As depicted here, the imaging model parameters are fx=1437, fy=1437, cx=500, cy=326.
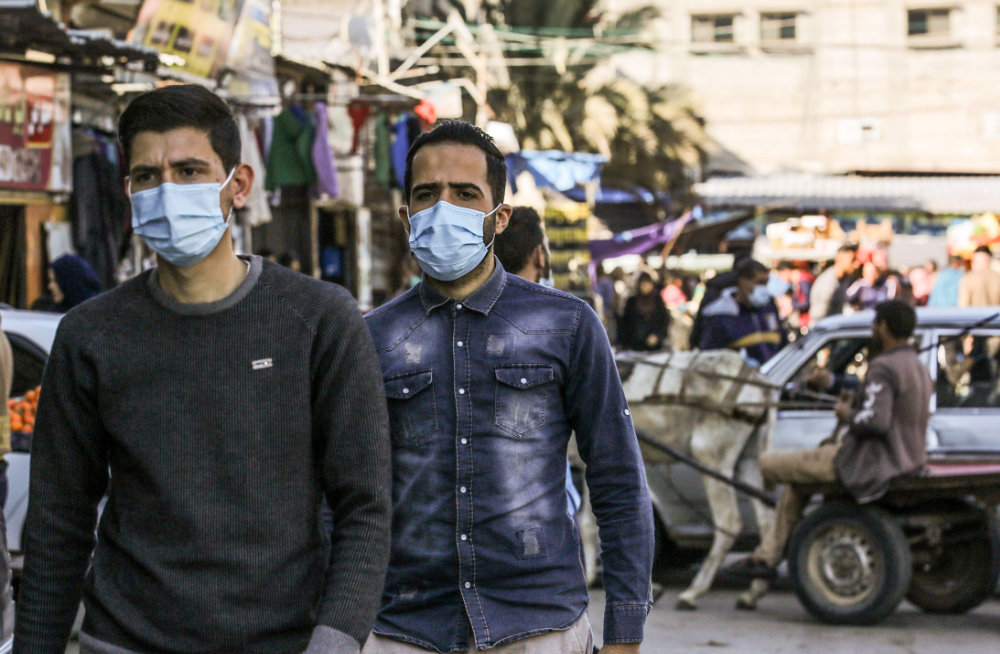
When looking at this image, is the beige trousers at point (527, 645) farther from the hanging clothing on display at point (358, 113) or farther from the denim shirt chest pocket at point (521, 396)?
the hanging clothing on display at point (358, 113)

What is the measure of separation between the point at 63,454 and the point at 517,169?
19.0m

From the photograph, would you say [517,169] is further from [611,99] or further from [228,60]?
[611,99]

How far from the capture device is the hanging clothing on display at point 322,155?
54.3 ft

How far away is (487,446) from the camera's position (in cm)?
316

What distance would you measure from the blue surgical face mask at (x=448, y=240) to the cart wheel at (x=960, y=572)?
6116mm

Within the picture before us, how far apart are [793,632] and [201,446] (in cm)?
630

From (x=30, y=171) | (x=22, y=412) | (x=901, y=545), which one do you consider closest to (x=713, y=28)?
(x=30, y=171)

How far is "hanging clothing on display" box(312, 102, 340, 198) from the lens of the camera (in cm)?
1656

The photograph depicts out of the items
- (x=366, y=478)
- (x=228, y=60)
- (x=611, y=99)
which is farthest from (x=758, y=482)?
(x=611, y=99)

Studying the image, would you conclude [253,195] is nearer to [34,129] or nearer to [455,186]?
[34,129]

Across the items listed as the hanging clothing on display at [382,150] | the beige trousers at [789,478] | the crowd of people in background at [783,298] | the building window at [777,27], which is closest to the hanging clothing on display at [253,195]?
the crowd of people in background at [783,298]

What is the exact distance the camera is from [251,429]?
265cm

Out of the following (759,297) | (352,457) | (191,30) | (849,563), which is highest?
(191,30)

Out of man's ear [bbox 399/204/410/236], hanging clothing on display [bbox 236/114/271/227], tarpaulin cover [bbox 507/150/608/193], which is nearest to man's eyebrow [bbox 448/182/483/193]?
man's ear [bbox 399/204/410/236]
